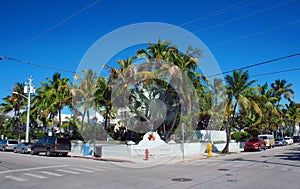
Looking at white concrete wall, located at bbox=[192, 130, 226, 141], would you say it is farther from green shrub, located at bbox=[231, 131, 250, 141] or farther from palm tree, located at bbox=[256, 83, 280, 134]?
palm tree, located at bbox=[256, 83, 280, 134]

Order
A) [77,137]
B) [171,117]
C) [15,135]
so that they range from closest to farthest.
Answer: [171,117] < [77,137] < [15,135]

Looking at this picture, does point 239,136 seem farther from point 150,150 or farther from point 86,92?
point 86,92

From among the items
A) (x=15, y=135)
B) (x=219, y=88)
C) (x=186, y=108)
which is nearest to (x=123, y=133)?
(x=186, y=108)

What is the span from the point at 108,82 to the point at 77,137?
10625mm

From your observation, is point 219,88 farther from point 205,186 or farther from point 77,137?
point 205,186

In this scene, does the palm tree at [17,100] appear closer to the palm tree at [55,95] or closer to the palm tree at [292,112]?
the palm tree at [55,95]

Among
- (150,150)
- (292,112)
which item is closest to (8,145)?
(150,150)

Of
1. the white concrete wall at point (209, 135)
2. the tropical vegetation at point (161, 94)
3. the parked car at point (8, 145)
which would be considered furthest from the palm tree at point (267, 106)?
the parked car at point (8, 145)

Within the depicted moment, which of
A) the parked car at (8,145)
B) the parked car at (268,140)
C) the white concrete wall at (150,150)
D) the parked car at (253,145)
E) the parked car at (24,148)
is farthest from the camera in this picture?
the parked car at (268,140)

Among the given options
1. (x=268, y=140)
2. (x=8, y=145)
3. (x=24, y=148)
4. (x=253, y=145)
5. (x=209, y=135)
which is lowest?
(x=8, y=145)

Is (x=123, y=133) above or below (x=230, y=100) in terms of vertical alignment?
below

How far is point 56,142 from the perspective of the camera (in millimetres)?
26672

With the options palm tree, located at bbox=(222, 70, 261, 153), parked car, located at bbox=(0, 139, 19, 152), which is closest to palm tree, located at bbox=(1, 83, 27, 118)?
parked car, located at bbox=(0, 139, 19, 152)

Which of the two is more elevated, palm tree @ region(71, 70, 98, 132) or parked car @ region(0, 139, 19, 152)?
palm tree @ region(71, 70, 98, 132)
